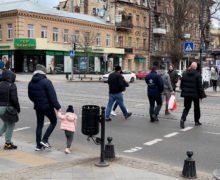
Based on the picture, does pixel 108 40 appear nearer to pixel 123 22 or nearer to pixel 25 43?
pixel 123 22

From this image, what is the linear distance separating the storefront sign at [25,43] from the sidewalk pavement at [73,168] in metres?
34.9

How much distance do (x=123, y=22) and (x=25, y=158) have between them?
4732cm

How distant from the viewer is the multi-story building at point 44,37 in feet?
134

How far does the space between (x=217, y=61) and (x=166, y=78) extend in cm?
1649

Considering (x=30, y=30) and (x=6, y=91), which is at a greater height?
(x=30, y=30)

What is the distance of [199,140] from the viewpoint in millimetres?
8250

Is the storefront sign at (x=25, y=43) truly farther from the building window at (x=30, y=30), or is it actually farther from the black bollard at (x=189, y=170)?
the black bollard at (x=189, y=170)


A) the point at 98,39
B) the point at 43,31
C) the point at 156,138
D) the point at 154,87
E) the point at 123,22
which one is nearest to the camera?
the point at 156,138

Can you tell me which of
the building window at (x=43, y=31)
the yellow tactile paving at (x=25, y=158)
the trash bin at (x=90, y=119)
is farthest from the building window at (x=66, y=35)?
the trash bin at (x=90, y=119)

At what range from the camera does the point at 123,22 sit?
52156 millimetres

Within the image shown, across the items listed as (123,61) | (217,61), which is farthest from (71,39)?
(217,61)

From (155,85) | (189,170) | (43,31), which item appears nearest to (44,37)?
(43,31)

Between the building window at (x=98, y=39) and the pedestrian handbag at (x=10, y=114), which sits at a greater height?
the building window at (x=98, y=39)

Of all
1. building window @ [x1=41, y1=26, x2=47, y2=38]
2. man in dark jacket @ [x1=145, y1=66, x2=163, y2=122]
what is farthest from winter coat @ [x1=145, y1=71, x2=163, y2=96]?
building window @ [x1=41, y1=26, x2=47, y2=38]
